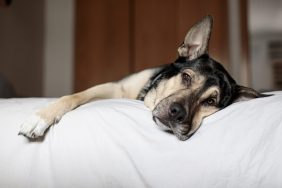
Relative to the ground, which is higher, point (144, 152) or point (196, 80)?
point (196, 80)

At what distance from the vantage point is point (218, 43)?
3354mm

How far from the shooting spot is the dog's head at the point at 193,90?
1154 mm

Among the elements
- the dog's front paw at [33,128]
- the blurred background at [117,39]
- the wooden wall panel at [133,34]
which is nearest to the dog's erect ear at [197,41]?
the dog's front paw at [33,128]

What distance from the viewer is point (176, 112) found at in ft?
3.87

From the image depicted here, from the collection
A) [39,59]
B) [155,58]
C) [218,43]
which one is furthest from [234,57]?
[39,59]

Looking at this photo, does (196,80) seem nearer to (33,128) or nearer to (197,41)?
(197,41)

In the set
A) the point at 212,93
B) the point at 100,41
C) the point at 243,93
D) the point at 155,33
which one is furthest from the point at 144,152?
the point at 100,41

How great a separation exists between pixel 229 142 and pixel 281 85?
2.44 m

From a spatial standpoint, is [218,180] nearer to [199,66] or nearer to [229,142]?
[229,142]

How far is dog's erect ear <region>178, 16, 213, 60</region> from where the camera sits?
1.45m

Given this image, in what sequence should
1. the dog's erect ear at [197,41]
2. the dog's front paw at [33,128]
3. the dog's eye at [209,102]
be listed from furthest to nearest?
the dog's erect ear at [197,41], the dog's eye at [209,102], the dog's front paw at [33,128]

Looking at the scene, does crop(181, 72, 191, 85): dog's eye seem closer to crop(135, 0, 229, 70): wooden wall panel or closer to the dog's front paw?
the dog's front paw

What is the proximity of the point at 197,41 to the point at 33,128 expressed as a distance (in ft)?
2.50

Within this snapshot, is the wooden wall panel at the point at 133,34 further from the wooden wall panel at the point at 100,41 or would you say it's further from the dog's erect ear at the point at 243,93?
the dog's erect ear at the point at 243,93
